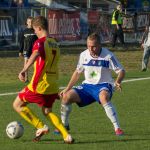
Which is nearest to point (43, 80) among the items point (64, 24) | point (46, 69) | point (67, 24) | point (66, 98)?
point (46, 69)

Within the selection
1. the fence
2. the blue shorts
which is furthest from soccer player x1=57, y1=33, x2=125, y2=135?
the fence

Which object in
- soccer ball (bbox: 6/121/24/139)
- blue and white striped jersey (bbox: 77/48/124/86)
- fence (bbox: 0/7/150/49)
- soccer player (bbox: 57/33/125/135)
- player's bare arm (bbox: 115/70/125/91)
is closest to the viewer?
soccer ball (bbox: 6/121/24/139)

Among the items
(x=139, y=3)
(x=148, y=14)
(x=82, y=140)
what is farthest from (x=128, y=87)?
(x=139, y=3)

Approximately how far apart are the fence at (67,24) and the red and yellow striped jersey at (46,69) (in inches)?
824

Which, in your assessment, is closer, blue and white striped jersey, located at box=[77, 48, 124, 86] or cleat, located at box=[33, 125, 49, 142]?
cleat, located at box=[33, 125, 49, 142]

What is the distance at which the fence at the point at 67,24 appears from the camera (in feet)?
105

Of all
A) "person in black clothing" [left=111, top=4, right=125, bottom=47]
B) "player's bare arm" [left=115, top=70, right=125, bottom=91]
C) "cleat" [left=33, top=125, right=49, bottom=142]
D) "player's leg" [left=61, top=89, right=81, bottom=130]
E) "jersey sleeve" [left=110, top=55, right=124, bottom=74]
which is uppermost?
"jersey sleeve" [left=110, top=55, right=124, bottom=74]

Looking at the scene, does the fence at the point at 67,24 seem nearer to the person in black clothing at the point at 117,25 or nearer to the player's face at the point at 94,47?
the person in black clothing at the point at 117,25

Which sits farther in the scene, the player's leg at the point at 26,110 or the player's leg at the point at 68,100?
the player's leg at the point at 68,100

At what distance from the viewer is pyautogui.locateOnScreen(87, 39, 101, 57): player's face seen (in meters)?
11.0

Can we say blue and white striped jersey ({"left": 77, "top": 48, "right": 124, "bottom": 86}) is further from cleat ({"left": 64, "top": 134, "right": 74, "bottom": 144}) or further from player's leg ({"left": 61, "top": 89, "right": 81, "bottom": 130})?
cleat ({"left": 64, "top": 134, "right": 74, "bottom": 144})

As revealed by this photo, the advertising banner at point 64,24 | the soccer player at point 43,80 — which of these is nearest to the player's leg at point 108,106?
the soccer player at point 43,80

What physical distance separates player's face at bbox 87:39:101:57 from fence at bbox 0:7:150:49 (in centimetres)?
2033

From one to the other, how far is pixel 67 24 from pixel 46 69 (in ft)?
77.3
